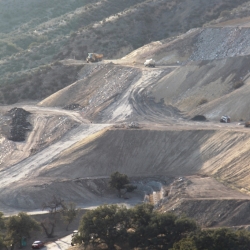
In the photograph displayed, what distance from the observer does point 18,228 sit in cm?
5128

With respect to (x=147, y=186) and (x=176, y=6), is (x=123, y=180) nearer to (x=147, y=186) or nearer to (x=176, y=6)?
(x=147, y=186)

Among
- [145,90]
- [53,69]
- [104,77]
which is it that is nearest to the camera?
[145,90]

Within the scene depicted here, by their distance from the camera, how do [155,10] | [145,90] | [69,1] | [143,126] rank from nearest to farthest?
[143,126], [145,90], [155,10], [69,1]

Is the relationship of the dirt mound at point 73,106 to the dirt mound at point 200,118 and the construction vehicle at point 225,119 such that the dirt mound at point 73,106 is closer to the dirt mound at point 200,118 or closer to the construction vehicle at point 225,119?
the dirt mound at point 200,118

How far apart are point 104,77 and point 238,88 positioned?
17.8 metres

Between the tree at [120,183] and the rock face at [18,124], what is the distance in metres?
14.6

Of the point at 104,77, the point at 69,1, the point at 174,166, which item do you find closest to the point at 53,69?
the point at 104,77

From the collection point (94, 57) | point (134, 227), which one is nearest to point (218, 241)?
A: point (134, 227)

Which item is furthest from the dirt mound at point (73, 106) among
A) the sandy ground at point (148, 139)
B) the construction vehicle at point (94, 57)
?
the construction vehicle at point (94, 57)

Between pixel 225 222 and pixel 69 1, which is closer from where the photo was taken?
pixel 225 222

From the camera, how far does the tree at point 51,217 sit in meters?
54.2

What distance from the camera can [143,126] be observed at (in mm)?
67438

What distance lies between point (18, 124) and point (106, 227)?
30194 millimetres

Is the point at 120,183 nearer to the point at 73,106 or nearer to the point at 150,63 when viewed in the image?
the point at 73,106
